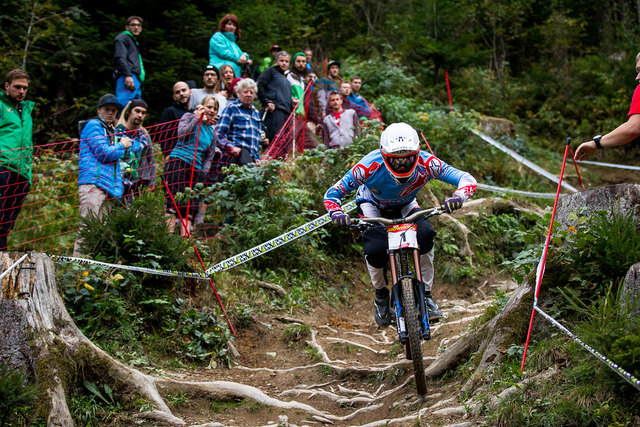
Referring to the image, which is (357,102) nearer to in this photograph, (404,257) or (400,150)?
(400,150)

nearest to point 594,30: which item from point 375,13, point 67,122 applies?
point 375,13

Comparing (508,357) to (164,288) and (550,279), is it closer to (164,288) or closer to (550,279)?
(550,279)

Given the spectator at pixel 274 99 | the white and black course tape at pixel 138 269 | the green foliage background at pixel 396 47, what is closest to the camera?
the white and black course tape at pixel 138 269

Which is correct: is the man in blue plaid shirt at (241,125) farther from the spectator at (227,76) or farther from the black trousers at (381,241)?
the black trousers at (381,241)

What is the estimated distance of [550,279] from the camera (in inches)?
175

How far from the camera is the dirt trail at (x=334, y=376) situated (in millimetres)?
4758

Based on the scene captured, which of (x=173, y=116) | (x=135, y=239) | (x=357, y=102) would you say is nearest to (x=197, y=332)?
(x=135, y=239)

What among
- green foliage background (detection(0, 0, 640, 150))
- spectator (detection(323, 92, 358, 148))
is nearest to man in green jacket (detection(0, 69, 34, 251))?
green foliage background (detection(0, 0, 640, 150))

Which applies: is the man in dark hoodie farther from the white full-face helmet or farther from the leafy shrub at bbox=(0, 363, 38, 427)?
the leafy shrub at bbox=(0, 363, 38, 427)

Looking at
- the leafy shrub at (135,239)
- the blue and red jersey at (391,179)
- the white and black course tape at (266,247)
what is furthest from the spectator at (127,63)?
the blue and red jersey at (391,179)

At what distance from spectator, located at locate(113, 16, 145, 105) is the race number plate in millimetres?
6014

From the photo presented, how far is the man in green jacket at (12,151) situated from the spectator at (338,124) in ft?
16.9

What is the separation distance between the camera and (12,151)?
6.31m

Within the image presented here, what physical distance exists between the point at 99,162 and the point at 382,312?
366cm
